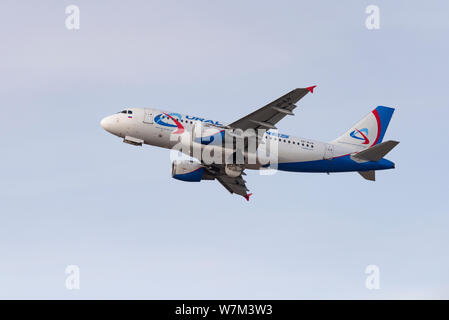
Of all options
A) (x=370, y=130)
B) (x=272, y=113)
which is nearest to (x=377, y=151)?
(x=370, y=130)

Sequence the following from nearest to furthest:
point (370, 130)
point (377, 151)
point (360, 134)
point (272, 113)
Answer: point (272, 113)
point (377, 151)
point (360, 134)
point (370, 130)

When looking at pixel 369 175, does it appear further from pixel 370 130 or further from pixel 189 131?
pixel 189 131

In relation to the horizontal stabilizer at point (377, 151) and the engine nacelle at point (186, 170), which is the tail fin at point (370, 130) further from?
the engine nacelle at point (186, 170)

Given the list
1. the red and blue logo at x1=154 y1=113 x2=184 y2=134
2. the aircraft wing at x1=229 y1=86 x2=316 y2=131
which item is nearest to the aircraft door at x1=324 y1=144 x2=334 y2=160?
the aircraft wing at x1=229 y1=86 x2=316 y2=131

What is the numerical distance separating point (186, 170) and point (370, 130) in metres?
18.8

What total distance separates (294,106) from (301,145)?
779 centimetres

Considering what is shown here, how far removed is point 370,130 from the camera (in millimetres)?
74438

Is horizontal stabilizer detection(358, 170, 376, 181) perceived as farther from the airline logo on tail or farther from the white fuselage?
the airline logo on tail

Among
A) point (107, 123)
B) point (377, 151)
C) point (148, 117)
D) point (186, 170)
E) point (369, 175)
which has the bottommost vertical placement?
point (369, 175)

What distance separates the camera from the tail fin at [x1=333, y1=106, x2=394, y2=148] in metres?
73.7

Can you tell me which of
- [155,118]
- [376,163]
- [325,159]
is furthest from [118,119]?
[376,163]

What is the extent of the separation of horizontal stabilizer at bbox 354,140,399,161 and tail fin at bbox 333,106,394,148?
319 cm

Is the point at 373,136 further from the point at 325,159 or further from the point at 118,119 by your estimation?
the point at 118,119

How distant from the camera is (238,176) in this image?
241ft
